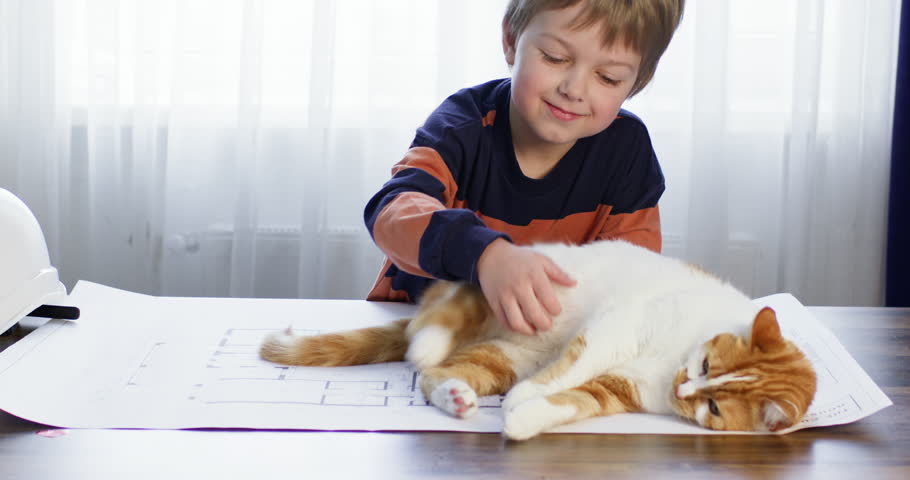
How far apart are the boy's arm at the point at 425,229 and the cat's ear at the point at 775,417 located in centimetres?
30

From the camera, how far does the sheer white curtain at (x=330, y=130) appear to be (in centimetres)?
195

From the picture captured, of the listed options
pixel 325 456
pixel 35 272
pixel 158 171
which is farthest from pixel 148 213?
pixel 325 456

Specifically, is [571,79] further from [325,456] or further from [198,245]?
[198,245]

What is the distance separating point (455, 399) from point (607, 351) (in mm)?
203

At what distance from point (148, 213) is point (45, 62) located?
417 millimetres

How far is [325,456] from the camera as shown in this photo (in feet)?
2.12

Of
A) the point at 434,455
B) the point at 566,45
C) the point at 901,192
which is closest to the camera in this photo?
the point at 434,455

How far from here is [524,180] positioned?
1221mm

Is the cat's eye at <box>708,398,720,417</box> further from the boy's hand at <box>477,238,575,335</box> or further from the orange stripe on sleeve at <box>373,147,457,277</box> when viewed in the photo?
the orange stripe on sleeve at <box>373,147,457,277</box>

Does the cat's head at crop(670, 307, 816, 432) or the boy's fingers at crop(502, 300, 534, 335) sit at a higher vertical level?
the boy's fingers at crop(502, 300, 534, 335)

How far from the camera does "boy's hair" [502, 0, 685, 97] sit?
1008mm

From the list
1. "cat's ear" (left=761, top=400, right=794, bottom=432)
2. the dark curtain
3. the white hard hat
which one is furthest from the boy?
the dark curtain

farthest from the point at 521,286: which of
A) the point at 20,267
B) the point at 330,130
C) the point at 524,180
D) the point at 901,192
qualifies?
the point at 901,192

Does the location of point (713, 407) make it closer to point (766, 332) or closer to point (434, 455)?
point (766, 332)
